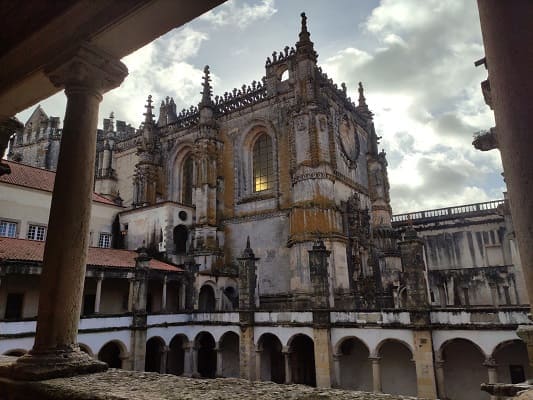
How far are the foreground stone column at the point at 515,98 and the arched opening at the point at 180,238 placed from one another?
25784 mm

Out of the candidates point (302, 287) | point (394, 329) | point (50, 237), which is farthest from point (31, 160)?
point (50, 237)

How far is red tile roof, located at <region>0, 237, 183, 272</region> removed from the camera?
1802 cm

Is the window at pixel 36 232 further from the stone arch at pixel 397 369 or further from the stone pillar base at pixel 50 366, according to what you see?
the stone pillar base at pixel 50 366

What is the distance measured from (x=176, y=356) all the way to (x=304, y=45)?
21.8m

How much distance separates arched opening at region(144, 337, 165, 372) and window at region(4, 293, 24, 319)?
708 centimetres

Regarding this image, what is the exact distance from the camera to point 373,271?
2644 centimetres

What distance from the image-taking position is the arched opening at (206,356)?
2425 centimetres

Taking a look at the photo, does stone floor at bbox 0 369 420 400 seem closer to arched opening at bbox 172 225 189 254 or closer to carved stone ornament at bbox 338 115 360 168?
arched opening at bbox 172 225 189 254

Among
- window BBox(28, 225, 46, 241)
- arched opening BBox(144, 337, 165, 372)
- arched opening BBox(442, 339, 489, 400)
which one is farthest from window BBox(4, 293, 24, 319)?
arched opening BBox(442, 339, 489, 400)

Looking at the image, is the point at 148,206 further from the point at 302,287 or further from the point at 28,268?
the point at 302,287

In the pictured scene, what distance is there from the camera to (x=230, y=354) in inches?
941

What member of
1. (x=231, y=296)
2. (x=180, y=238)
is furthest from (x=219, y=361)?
(x=180, y=238)

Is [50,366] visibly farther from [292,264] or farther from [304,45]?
[304,45]

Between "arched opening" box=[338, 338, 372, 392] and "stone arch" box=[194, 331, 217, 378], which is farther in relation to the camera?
"stone arch" box=[194, 331, 217, 378]
